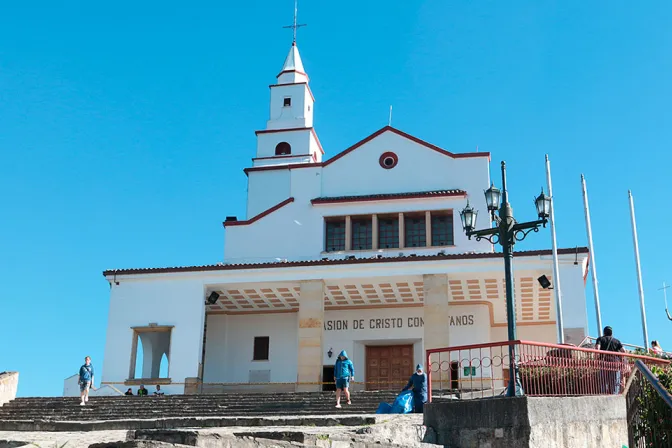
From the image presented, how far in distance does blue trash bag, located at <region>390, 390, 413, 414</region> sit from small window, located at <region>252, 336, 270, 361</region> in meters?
15.0

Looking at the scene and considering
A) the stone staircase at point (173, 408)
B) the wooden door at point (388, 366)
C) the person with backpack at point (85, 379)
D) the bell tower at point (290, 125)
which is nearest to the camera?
the stone staircase at point (173, 408)

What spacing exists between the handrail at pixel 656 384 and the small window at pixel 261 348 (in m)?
17.9

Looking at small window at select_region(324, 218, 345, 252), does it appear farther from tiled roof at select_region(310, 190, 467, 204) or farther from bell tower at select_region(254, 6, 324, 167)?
bell tower at select_region(254, 6, 324, 167)

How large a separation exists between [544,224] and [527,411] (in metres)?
5.42

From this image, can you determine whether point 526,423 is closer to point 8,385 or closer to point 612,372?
point 612,372

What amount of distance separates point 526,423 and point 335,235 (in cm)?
1819

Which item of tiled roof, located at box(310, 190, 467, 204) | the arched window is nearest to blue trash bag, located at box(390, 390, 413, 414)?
tiled roof, located at box(310, 190, 467, 204)

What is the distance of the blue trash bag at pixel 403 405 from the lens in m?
14.8

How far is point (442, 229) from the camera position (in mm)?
28594

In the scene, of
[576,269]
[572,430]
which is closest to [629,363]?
[572,430]

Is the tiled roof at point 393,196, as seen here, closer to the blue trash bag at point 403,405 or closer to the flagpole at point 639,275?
the flagpole at point 639,275

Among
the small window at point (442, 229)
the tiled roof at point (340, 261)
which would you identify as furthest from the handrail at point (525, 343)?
the small window at point (442, 229)

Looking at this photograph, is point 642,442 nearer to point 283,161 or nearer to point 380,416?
point 380,416

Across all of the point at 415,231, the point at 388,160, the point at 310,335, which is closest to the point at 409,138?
the point at 388,160
